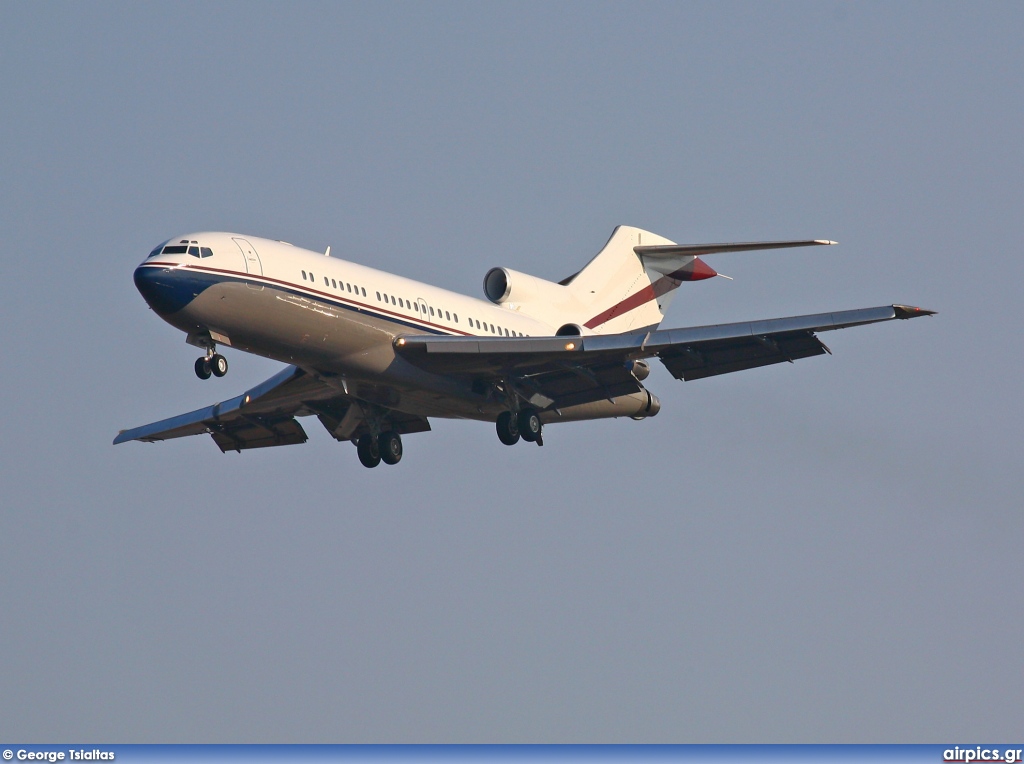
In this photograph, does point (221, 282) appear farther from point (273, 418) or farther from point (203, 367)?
point (273, 418)

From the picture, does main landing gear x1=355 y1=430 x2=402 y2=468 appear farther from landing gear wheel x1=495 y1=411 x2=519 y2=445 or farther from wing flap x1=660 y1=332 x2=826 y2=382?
wing flap x1=660 y1=332 x2=826 y2=382

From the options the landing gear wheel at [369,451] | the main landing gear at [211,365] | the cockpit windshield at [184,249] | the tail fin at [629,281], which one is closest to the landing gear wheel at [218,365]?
the main landing gear at [211,365]

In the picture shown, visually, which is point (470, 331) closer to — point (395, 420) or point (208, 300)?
point (395, 420)

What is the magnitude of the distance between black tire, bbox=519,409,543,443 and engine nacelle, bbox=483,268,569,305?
10.8 ft

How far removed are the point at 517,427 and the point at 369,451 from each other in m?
3.78

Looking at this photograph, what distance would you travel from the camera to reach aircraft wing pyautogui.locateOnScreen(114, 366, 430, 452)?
35.8 meters

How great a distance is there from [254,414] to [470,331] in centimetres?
614

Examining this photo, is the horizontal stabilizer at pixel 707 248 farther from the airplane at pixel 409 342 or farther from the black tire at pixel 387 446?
the black tire at pixel 387 446

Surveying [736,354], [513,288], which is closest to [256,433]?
[513,288]

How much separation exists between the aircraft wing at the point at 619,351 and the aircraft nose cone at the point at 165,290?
4.58m

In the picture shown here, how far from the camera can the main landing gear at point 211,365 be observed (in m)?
30.7

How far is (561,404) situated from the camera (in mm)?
35969

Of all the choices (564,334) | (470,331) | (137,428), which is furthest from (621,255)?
(137,428)

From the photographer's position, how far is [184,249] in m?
30.8
